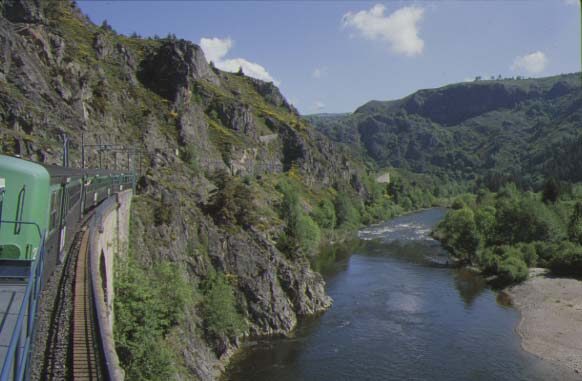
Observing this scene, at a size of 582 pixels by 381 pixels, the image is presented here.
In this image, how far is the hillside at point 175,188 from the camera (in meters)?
36.6

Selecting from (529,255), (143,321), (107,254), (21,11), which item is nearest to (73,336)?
(107,254)

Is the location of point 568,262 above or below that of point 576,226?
below

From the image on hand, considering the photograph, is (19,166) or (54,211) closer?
(19,166)

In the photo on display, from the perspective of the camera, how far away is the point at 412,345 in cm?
4197

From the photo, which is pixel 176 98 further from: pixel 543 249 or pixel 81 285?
pixel 81 285

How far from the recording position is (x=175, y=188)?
177ft

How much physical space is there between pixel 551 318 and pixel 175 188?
140ft

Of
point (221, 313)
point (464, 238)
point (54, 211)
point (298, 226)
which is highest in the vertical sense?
point (54, 211)

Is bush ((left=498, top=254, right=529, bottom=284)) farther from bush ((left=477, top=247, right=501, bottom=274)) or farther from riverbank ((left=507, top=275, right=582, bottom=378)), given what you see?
bush ((left=477, top=247, right=501, bottom=274))

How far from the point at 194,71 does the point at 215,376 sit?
93.8m

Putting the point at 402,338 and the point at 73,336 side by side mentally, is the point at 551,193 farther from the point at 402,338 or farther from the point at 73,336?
the point at 73,336

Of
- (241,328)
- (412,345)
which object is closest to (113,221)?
(241,328)

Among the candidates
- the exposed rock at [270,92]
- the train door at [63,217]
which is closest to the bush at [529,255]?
the train door at [63,217]

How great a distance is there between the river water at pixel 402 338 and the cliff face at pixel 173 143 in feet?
11.7
